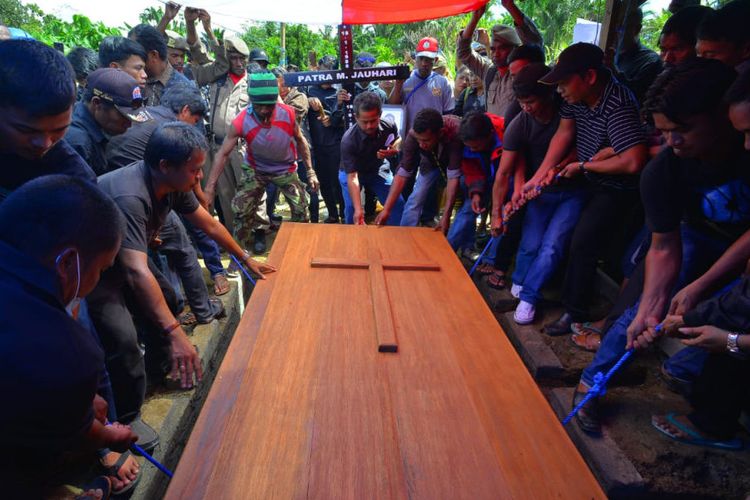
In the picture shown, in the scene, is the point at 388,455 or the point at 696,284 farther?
the point at 696,284

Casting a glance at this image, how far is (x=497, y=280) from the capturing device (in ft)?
11.4

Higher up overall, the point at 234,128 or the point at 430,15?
the point at 430,15

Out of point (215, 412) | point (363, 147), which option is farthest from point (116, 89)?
point (363, 147)

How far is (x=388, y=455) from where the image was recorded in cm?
132

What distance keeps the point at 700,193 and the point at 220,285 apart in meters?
3.14

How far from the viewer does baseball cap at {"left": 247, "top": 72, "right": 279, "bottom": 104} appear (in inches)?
153

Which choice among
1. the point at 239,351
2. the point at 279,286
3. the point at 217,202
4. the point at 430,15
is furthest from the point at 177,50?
the point at 239,351

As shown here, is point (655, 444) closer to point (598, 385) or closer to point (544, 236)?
point (598, 385)

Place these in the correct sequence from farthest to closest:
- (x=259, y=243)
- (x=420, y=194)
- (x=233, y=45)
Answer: (x=259, y=243), (x=233, y=45), (x=420, y=194)

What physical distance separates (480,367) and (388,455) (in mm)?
578

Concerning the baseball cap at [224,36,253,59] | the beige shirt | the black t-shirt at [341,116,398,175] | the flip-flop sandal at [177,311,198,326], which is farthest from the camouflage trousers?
the flip-flop sandal at [177,311,198,326]

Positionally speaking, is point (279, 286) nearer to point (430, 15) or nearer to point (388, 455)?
point (388, 455)

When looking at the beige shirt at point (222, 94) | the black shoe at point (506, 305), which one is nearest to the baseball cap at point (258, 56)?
the beige shirt at point (222, 94)

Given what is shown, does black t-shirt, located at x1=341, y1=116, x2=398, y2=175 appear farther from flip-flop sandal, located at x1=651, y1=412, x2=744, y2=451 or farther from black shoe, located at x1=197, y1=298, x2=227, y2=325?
flip-flop sandal, located at x1=651, y1=412, x2=744, y2=451
